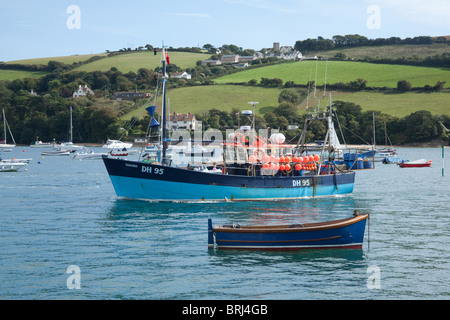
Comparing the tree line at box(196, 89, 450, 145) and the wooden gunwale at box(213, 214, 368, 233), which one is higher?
the tree line at box(196, 89, 450, 145)

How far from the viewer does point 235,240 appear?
2689 centimetres

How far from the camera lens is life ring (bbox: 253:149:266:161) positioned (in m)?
45.0

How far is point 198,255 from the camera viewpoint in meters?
26.8

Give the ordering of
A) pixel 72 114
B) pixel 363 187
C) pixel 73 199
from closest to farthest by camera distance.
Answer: pixel 73 199, pixel 363 187, pixel 72 114

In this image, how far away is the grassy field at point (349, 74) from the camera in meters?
167

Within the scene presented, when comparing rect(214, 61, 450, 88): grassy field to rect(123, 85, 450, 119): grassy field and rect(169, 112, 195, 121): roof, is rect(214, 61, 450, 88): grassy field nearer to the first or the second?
rect(123, 85, 450, 119): grassy field

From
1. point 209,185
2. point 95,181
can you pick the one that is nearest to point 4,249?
point 209,185

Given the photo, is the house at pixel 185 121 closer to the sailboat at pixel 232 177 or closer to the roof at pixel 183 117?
the roof at pixel 183 117

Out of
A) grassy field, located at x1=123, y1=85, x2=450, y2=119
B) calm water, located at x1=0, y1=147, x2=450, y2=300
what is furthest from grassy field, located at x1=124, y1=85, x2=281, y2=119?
calm water, located at x1=0, y1=147, x2=450, y2=300

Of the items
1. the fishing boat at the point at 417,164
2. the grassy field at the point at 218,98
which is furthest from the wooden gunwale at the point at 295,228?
the grassy field at the point at 218,98

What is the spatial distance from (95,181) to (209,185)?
29.8 meters

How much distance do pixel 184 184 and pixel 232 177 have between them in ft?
12.8

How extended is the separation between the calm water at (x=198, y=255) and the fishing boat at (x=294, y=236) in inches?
16.4
